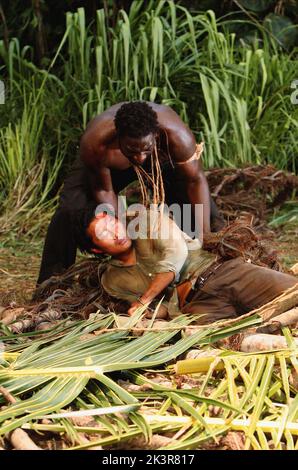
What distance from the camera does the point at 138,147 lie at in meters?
3.80

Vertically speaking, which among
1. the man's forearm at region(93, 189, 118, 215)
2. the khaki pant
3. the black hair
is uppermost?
the black hair

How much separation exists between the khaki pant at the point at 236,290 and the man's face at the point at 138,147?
0.55 metres

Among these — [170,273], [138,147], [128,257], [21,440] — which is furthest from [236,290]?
[21,440]

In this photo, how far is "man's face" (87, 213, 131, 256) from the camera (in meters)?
3.68

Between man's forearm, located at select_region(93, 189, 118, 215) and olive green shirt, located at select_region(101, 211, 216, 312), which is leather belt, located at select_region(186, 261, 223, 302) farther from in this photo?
man's forearm, located at select_region(93, 189, 118, 215)

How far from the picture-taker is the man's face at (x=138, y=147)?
379 cm

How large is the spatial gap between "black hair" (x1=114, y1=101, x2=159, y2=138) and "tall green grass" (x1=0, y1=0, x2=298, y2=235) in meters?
2.03

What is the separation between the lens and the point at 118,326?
122 inches

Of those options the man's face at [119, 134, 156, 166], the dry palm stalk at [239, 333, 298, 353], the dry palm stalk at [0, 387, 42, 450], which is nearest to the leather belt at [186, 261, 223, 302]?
the man's face at [119, 134, 156, 166]

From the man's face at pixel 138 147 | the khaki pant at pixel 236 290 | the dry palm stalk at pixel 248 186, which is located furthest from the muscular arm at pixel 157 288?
the dry palm stalk at pixel 248 186

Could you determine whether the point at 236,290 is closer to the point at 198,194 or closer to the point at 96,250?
the point at 96,250

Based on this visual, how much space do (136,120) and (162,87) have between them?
2435 millimetres
